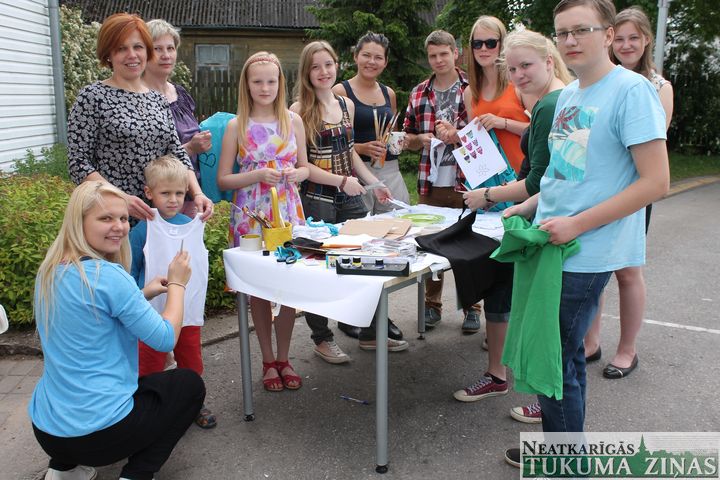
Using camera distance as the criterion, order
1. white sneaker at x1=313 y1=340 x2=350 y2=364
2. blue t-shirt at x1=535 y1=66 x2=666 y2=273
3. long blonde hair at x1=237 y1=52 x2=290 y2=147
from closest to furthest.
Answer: blue t-shirt at x1=535 y1=66 x2=666 y2=273, long blonde hair at x1=237 y1=52 x2=290 y2=147, white sneaker at x1=313 y1=340 x2=350 y2=364

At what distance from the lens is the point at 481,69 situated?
402 centimetres

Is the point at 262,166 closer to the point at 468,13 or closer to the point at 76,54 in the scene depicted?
the point at 76,54

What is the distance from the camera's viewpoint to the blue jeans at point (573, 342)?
2.44 m

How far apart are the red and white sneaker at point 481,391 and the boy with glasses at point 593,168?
3.37ft

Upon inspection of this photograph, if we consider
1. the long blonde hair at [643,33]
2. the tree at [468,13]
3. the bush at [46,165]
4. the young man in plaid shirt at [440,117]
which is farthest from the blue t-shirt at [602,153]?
the tree at [468,13]

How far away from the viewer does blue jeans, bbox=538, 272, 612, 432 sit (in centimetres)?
244

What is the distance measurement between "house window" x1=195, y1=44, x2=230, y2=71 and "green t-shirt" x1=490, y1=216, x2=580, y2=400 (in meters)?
Answer: 20.2

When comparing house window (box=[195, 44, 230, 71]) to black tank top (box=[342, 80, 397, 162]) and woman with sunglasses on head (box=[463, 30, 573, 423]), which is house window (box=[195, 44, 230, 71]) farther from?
woman with sunglasses on head (box=[463, 30, 573, 423])

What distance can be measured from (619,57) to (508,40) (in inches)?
38.5

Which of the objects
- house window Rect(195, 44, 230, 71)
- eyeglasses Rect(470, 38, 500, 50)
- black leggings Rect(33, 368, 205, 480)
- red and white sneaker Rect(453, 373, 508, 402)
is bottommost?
red and white sneaker Rect(453, 373, 508, 402)

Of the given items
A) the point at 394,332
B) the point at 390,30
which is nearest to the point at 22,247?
the point at 394,332

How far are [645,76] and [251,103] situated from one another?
2223 millimetres

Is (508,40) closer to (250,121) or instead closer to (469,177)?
(469,177)

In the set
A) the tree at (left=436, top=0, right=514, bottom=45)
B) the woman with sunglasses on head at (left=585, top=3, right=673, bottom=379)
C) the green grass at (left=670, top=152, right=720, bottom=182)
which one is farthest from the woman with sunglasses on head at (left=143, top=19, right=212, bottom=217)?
the tree at (left=436, top=0, right=514, bottom=45)
